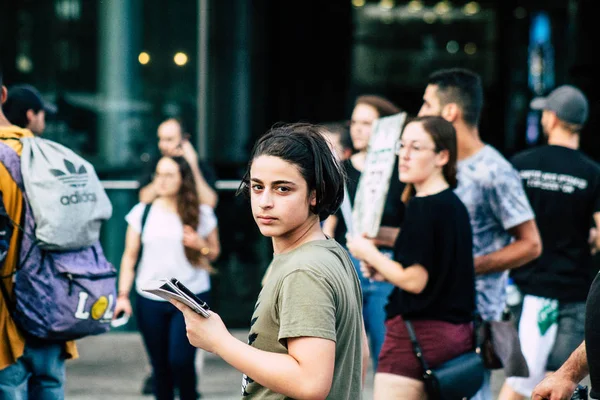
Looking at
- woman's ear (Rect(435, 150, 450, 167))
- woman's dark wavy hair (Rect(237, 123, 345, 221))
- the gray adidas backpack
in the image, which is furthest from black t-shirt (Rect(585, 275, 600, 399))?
the gray adidas backpack

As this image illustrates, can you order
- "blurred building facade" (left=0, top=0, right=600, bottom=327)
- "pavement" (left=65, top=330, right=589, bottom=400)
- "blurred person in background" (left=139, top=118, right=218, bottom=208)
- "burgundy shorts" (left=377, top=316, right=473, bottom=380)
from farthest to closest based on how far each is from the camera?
"blurred building facade" (left=0, top=0, right=600, bottom=327) < "pavement" (left=65, top=330, right=589, bottom=400) < "blurred person in background" (left=139, top=118, right=218, bottom=208) < "burgundy shorts" (left=377, top=316, right=473, bottom=380)

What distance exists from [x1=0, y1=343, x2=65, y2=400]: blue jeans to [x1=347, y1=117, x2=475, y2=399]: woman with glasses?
1389 millimetres

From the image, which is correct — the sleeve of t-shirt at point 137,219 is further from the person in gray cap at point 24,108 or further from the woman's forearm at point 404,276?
the woman's forearm at point 404,276

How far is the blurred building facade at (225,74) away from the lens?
9531 mm

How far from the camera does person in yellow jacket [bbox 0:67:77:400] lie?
400cm

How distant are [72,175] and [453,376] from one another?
5.98 feet

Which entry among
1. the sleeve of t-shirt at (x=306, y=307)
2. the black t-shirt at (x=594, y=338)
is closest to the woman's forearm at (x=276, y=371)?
the sleeve of t-shirt at (x=306, y=307)

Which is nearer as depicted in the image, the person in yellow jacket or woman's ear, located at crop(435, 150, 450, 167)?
the person in yellow jacket

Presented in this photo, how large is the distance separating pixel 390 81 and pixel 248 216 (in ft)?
19.5

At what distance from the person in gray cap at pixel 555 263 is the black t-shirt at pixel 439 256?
4.75ft

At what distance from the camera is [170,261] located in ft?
20.3

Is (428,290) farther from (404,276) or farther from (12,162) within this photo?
(12,162)

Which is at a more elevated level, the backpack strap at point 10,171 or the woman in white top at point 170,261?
the backpack strap at point 10,171

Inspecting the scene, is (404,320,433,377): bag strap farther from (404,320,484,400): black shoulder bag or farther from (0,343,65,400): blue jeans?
(0,343,65,400): blue jeans
